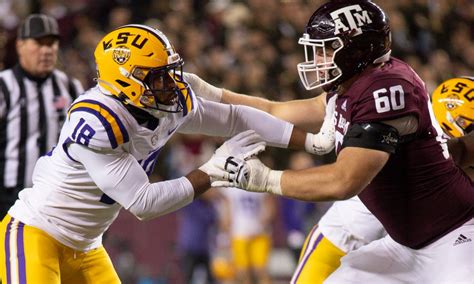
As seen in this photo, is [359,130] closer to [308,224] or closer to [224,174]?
[224,174]

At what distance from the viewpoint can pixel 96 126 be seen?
3.53 metres

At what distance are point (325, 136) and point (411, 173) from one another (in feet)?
1.72

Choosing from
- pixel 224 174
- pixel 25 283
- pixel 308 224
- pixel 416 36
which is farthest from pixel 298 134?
pixel 416 36

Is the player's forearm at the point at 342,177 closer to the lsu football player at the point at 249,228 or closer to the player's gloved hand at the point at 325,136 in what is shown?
the player's gloved hand at the point at 325,136

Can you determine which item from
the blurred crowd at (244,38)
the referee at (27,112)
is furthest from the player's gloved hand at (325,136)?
the blurred crowd at (244,38)

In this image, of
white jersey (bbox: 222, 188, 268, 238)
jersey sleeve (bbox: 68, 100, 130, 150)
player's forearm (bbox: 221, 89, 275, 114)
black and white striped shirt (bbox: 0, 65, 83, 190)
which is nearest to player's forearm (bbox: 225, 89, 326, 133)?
player's forearm (bbox: 221, 89, 275, 114)

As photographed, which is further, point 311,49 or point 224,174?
point 311,49

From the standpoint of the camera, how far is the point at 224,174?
3.51 metres

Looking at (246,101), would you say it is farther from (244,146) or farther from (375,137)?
(375,137)

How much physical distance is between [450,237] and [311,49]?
998mm

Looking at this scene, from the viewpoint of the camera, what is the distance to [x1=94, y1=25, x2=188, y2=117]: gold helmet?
12.0 feet

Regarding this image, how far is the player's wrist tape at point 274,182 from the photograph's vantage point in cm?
345

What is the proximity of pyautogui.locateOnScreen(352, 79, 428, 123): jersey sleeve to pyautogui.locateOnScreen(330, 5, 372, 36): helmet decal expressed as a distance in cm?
27

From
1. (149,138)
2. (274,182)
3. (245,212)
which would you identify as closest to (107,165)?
(149,138)
